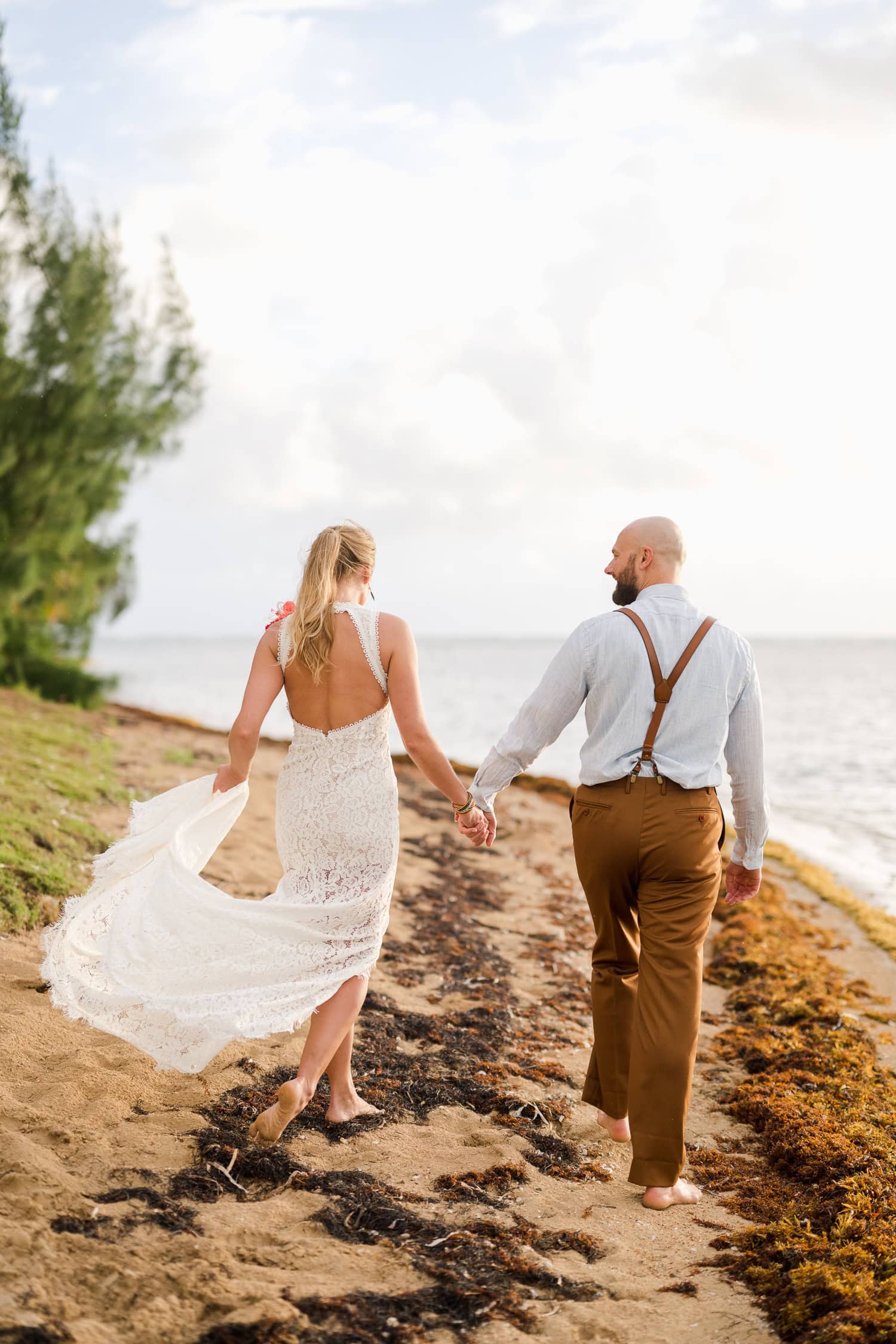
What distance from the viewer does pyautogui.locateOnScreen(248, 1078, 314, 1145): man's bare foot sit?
3504 millimetres

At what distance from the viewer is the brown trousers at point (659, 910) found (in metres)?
3.60

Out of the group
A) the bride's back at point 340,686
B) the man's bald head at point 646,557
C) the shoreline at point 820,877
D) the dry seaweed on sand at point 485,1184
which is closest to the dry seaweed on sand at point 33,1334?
the dry seaweed on sand at point 485,1184

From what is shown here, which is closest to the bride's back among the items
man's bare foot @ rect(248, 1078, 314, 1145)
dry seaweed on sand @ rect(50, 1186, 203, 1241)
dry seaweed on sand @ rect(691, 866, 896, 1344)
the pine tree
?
man's bare foot @ rect(248, 1078, 314, 1145)

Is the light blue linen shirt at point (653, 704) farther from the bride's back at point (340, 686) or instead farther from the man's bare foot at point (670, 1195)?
the man's bare foot at point (670, 1195)

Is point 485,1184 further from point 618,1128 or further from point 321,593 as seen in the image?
point 321,593

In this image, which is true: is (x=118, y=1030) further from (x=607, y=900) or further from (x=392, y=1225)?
(x=607, y=900)

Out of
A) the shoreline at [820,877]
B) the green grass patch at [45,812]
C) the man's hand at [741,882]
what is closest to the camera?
the man's hand at [741,882]

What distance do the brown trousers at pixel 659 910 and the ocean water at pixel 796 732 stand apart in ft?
20.3

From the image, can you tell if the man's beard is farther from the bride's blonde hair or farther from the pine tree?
the pine tree

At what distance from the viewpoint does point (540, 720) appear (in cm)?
386

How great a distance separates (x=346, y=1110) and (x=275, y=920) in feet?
2.94

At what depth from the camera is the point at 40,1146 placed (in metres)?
3.32

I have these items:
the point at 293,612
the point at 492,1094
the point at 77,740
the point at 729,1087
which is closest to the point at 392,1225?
the point at 492,1094

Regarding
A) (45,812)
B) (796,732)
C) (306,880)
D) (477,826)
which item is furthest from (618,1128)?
(796,732)
